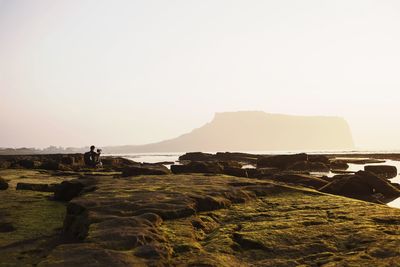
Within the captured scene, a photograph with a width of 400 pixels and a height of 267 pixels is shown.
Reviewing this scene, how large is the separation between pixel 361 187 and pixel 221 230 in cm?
1509

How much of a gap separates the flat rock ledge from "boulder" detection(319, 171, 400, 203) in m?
8.42

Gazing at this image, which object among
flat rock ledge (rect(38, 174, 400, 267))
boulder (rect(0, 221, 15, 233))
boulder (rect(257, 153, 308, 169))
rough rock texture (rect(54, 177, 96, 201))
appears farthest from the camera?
boulder (rect(257, 153, 308, 169))

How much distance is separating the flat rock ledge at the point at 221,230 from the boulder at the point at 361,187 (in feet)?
27.6

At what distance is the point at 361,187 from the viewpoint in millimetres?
21469

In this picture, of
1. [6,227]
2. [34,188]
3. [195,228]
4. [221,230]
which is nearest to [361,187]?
[221,230]

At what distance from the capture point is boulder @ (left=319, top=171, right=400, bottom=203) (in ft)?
67.5

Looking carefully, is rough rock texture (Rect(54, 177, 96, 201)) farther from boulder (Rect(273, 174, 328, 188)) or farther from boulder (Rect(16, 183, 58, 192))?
boulder (Rect(273, 174, 328, 188))

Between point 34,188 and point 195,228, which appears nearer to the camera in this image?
point 195,228

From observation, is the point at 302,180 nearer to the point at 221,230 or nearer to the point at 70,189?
the point at 70,189

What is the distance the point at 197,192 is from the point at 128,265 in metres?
5.94

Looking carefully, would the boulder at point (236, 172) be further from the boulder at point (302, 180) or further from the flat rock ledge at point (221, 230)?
the flat rock ledge at point (221, 230)

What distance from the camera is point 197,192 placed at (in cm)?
1206

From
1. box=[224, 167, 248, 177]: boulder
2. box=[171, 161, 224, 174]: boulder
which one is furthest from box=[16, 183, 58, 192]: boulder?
A: box=[171, 161, 224, 174]: boulder

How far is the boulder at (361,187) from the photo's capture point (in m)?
20.6
